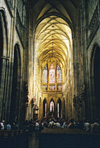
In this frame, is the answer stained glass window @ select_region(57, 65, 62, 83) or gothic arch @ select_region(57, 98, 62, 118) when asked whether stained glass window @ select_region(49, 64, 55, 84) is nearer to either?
stained glass window @ select_region(57, 65, 62, 83)

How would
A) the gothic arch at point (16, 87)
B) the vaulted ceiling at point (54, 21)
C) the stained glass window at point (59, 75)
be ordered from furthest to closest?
the stained glass window at point (59, 75)
the vaulted ceiling at point (54, 21)
the gothic arch at point (16, 87)

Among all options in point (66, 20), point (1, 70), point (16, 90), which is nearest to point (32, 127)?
point (16, 90)

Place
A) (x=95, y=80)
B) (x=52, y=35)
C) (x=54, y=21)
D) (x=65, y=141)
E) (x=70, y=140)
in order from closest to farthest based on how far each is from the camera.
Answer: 1. (x=70, y=140)
2. (x=65, y=141)
3. (x=95, y=80)
4. (x=54, y=21)
5. (x=52, y=35)

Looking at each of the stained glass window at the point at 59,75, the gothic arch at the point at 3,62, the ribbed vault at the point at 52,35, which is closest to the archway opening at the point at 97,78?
the gothic arch at the point at 3,62

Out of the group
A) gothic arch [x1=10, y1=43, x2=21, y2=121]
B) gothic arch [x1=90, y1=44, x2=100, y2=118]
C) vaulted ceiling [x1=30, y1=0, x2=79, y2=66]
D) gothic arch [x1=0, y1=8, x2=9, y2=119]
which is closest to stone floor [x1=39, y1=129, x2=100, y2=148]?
gothic arch [x1=0, y1=8, x2=9, y2=119]

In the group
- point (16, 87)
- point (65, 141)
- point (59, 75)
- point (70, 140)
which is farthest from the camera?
point (59, 75)

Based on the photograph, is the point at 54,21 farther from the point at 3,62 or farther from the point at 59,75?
the point at 59,75

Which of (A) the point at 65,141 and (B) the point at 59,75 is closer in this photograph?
(A) the point at 65,141

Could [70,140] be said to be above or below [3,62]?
below

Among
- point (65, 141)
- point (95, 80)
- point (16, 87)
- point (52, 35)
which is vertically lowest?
point (65, 141)

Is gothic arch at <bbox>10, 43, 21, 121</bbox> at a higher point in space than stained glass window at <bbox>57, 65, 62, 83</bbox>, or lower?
lower

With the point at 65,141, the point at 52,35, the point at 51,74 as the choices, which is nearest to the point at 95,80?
the point at 65,141

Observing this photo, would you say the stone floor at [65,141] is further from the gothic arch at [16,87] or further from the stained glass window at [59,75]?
the stained glass window at [59,75]

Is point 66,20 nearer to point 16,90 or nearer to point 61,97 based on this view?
point 16,90
